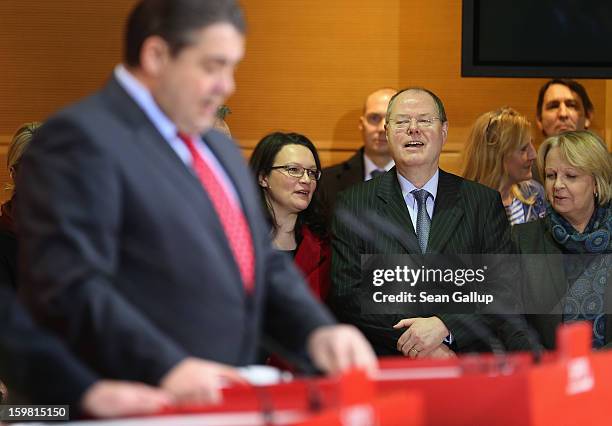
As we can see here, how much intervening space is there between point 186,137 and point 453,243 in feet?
7.51

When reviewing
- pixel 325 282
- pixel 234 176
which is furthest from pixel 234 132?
pixel 234 176

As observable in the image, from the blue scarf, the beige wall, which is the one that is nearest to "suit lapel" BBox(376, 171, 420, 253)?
the blue scarf

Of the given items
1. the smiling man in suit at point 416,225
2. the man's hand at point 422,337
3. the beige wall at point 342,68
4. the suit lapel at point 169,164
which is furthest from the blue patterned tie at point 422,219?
the suit lapel at point 169,164

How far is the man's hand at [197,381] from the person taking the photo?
1464mm

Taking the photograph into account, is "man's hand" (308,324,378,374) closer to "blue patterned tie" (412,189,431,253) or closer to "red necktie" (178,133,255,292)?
"red necktie" (178,133,255,292)

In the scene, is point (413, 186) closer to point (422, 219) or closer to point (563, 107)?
point (422, 219)

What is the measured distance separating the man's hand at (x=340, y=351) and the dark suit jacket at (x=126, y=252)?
6 cm

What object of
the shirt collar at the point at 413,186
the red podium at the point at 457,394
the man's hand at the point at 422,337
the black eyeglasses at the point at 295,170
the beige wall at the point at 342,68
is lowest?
the man's hand at the point at 422,337

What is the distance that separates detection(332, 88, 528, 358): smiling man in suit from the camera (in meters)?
3.85

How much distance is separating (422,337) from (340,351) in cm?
223

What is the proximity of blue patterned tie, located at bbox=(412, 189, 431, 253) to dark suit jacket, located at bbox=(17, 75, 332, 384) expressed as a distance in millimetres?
2240

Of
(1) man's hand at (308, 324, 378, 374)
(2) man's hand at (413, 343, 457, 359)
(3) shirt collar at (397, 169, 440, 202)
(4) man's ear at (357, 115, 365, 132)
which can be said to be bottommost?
(2) man's hand at (413, 343, 457, 359)

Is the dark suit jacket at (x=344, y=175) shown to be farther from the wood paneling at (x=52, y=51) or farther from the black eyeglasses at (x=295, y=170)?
the wood paneling at (x=52, y=51)

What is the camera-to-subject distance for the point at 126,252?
1.62 m
